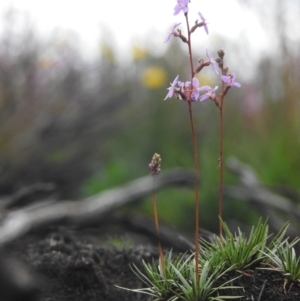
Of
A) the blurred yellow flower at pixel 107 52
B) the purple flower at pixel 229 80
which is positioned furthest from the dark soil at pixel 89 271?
the blurred yellow flower at pixel 107 52

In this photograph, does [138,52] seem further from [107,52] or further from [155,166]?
[155,166]

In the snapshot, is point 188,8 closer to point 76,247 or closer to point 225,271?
point 225,271

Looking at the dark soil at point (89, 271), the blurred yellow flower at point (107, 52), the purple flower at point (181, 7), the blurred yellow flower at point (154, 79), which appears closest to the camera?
the dark soil at point (89, 271)

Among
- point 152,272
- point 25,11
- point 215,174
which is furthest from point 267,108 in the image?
point 152,272

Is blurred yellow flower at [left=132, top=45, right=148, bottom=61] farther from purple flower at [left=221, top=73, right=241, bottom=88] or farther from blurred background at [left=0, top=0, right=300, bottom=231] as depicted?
purple flower at [left=221, top=73, right=241, bottom=88]

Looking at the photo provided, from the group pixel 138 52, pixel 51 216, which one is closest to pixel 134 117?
pixel 138 52

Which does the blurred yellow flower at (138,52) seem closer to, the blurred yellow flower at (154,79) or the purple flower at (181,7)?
the blurred yellow flower at (154,79)
